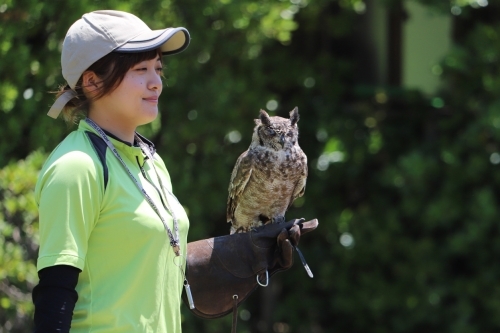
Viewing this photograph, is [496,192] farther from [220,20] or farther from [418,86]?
[220,20]

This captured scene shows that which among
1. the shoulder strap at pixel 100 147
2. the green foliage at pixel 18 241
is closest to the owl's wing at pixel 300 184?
the green foliage at pixel 18 241

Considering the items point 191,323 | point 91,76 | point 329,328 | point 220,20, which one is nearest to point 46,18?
point 220,20

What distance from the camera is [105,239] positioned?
5.53ft

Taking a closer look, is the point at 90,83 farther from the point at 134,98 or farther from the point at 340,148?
the point at 340,148

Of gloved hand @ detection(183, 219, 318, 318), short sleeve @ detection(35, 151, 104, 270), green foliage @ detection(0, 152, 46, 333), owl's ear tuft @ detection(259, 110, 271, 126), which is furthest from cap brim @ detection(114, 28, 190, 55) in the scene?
green foliage @ detection(0, 152, 46, 333)

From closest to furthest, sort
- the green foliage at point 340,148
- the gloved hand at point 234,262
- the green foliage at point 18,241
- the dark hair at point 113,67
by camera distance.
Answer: the dark hair at point 113,67 → the gloved hand at point 234,262 → the green foliage at point 18,241 → the green foliage at point 340,148

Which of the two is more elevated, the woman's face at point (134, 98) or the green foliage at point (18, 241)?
the woman's face at point (134, 98)

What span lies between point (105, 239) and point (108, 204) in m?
0.08

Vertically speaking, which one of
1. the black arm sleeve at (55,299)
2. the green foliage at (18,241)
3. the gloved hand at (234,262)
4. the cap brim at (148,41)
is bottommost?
the green foliage at (18,241)

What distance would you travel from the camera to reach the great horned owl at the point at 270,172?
3170 mm

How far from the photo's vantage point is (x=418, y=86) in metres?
5.99

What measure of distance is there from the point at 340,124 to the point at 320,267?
1225 millimetres

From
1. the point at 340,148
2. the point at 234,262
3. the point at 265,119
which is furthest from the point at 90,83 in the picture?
the point at 340,148

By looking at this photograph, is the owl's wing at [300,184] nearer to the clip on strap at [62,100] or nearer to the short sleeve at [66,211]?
the clip on strap at [62,100]
